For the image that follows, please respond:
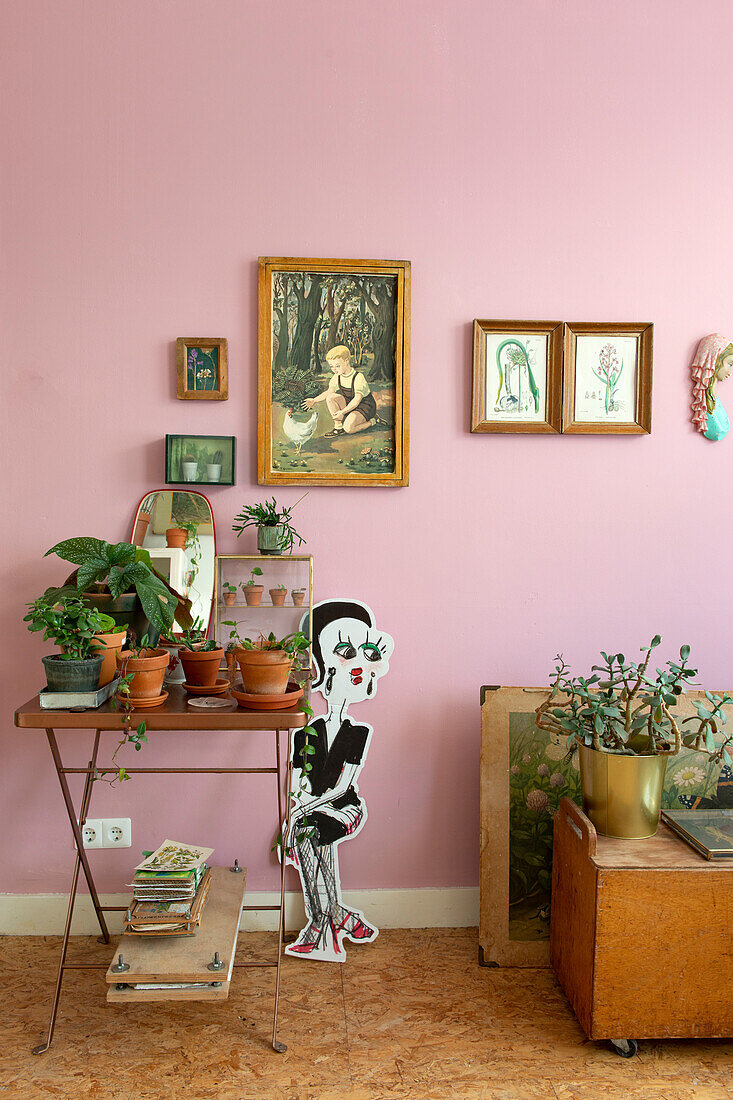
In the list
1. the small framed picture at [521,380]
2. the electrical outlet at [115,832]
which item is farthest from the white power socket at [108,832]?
the small framed picture at [521,380]

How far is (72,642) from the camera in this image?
1.93 metres

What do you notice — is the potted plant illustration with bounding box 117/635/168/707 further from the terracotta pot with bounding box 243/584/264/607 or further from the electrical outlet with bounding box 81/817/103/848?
the electrical outlet with bounding box 81/817/103/848

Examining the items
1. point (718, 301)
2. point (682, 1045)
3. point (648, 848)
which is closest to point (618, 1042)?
point (682, 1045)

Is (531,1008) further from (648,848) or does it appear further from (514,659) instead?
(514,659)

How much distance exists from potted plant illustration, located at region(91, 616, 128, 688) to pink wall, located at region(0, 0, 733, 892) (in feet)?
1.54

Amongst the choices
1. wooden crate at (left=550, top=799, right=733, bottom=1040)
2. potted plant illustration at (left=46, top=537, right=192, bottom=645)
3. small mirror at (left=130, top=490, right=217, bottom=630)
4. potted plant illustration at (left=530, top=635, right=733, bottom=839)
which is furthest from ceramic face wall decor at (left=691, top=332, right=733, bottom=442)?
potted plant illustration at (left=46, top=537, right=192, bottom=645)

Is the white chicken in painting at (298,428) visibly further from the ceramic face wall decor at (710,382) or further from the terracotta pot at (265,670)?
the ceramic face wall decor at (710,382)

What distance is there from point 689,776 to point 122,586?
1.73 metres

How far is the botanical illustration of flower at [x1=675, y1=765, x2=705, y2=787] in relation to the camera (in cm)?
235

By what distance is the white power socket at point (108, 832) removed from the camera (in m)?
2.41

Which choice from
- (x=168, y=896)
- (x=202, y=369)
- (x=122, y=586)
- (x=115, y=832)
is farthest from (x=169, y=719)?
(x=202, y=369)

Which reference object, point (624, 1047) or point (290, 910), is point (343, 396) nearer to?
point (290, 910)

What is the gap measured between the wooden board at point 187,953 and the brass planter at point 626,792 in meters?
1.00

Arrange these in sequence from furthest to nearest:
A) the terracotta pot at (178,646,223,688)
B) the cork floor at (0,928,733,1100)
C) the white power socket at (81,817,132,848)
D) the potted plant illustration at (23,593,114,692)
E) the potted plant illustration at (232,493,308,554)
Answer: the white power socket at (81,817,132,848), the potted plant illustration at (232,493,308,554), the terracotta pot at (178,646,223,688), the potted plant illustration at (23,593,114,692), the cork floor at (0,928,733,1100)
